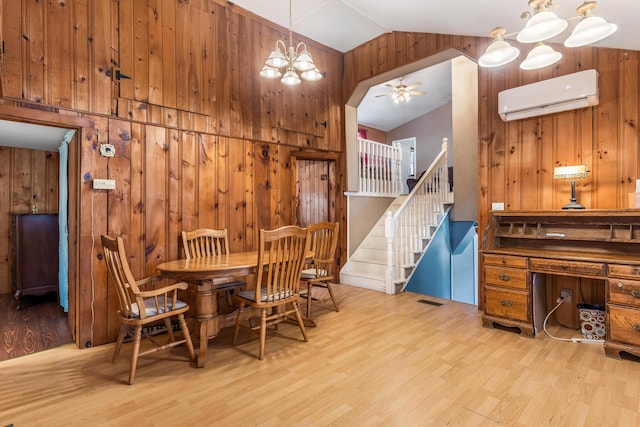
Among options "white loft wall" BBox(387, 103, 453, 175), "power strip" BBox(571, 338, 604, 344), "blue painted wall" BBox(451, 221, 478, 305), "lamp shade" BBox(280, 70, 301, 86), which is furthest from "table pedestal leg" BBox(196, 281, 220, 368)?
"white loft wall" BBox(387, 103, 453, 175)

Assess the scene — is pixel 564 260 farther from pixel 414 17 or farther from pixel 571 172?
pixel 414 17

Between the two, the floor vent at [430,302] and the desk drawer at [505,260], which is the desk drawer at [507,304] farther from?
the floor vent at [430,302]

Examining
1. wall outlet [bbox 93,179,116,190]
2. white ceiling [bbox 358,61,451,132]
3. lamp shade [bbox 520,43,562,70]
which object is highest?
white ceiling [bbox 358,61,451,132]

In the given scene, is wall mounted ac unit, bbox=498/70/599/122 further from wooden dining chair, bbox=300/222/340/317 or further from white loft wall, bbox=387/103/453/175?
white loft wall, bbox=387/103/453/175

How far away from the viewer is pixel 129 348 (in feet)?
9.30

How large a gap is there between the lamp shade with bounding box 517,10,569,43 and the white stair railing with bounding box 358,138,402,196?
349 centimetres

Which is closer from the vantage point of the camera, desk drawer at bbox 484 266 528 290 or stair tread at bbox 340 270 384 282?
desk drawer at bbox 484 266 528 290

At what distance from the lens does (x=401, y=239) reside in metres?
4.70

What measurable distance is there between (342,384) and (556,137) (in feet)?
10.1

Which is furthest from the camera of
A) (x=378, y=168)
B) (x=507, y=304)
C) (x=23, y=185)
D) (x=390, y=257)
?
(x=378, y=168)

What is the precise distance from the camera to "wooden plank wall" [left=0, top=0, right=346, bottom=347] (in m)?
2.67

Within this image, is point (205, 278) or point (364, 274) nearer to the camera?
point (205, 278)

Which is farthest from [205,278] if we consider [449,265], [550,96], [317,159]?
[449,265]

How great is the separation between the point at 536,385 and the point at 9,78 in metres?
4.33
